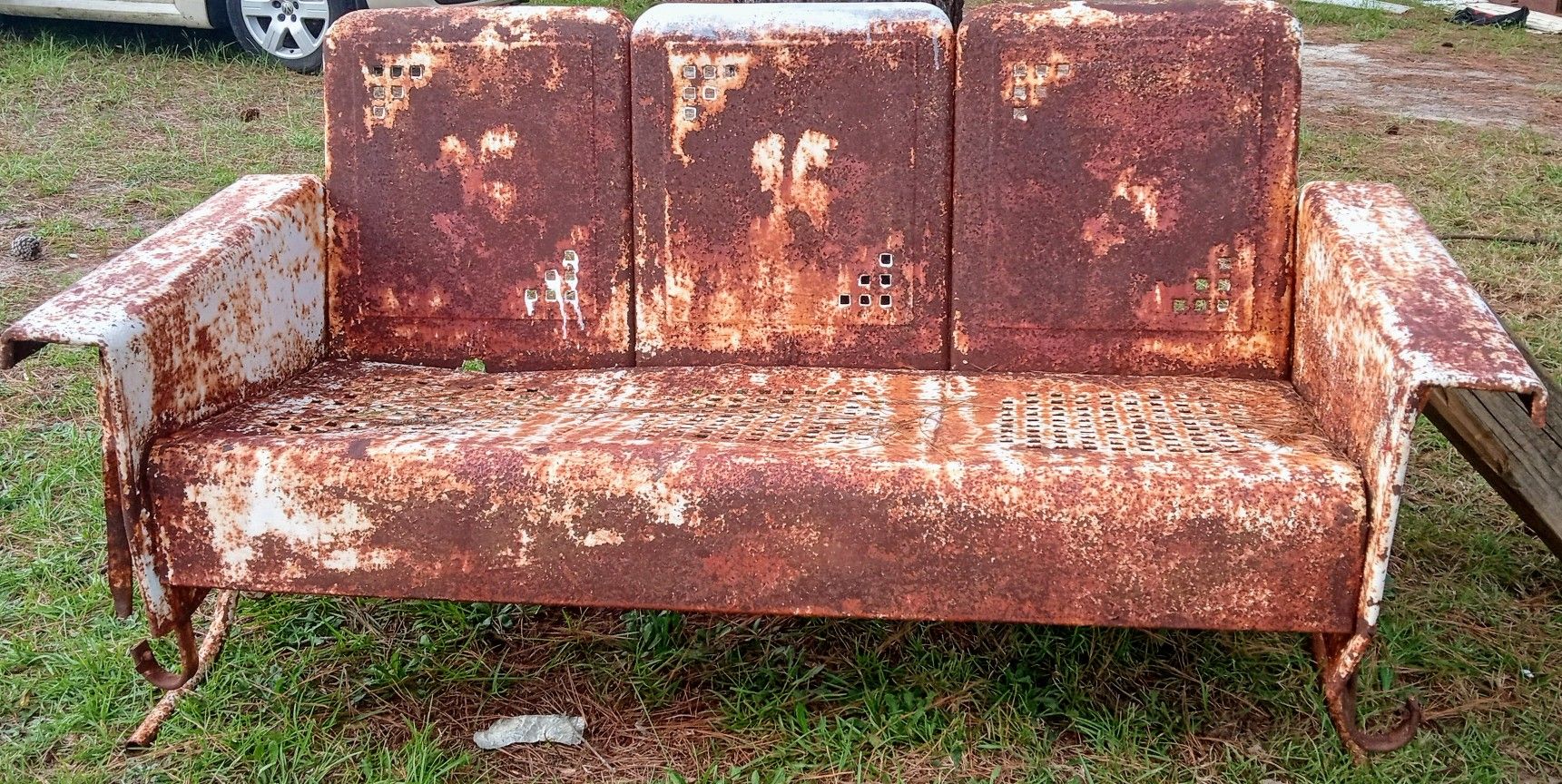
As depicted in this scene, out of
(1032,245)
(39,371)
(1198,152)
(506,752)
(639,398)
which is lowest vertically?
(506,752)

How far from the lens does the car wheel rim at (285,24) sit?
7.36 meters

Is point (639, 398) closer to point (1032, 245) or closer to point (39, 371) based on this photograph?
point (1032, 245)

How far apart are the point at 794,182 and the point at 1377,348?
1187 millimetres

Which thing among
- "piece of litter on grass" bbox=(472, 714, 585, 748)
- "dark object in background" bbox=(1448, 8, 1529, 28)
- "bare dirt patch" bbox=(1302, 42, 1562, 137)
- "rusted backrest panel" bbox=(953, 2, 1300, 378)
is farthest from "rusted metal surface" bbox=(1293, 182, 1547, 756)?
"dark object in background" bbox=(1448, 8, 1529, 28)

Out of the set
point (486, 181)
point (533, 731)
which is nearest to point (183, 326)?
point (486, 181)

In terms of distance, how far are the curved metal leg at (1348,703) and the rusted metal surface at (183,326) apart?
6.15 feet

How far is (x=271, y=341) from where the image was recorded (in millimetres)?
2658

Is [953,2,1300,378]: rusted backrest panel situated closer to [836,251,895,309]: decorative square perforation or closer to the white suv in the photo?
[836,251,895,309]: decorative square perforation

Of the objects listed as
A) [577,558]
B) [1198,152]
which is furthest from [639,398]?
[1198,152]

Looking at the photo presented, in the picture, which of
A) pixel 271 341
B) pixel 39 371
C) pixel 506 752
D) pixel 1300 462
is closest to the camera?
Result: pixel 1300 462

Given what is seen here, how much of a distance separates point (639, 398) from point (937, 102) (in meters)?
0.84

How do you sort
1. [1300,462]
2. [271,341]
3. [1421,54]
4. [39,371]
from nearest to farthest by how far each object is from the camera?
1. [1300,462]
2. [271,341]
3. [39,371]
4. [1421,54]

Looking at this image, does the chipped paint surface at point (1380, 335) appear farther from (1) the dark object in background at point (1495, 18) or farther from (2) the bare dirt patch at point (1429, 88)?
(1) the dark object in background at point (1495, 18)

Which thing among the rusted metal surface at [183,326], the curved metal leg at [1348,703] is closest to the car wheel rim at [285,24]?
the rusted metal surface at [183,326]
